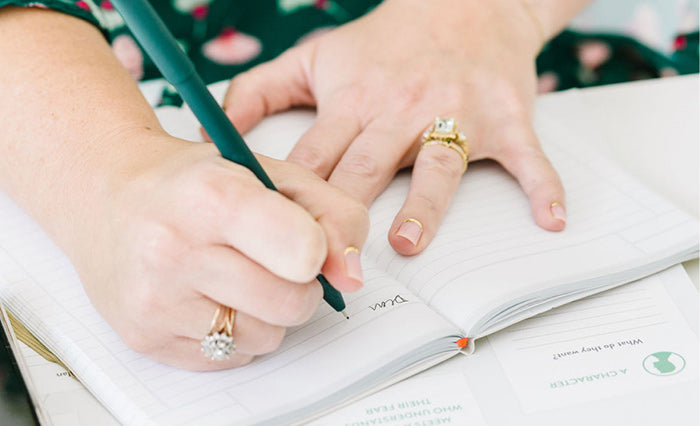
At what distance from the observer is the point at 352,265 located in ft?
1.51

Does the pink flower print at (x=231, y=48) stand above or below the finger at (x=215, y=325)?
below

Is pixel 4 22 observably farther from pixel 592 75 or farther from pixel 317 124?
pixel 592 75

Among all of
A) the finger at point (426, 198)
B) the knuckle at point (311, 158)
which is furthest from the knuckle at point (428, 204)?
the knuckle at point (311, 158)

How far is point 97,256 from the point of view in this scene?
507 mm

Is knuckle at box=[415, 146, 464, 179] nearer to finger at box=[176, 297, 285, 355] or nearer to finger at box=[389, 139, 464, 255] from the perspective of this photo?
finger at box=[389, 139, 464, 255]

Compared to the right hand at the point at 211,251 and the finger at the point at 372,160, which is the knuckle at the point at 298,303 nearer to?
the right hand at the point at 211,251

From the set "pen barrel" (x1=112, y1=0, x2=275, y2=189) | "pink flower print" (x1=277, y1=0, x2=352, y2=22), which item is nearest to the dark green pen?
"pen barrel" (x1=112, y1=0, x2=275, y2=189)

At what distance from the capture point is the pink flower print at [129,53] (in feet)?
2.82

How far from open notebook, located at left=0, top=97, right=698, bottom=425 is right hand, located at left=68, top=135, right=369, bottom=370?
1.1 inches

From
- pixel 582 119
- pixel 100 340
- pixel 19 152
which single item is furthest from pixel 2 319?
pixel 582 119

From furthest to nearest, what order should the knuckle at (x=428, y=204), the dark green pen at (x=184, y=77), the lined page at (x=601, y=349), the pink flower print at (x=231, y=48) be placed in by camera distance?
the pink flower print at (x=231, y=48) → the knuckle at (x=428, y=204) → the lined page at (x=601, y=349) → the dark green pen at (x=184, y=77)

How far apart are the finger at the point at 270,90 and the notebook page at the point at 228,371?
0.85 feet

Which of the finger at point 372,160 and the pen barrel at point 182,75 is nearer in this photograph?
the pen barrel at point 182,75

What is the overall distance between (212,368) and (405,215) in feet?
0.71
